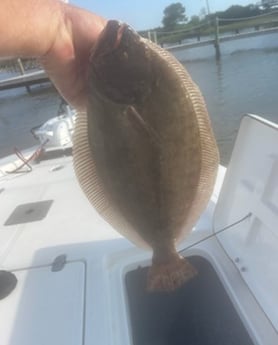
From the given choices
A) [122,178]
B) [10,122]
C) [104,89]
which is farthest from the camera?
[10,122]

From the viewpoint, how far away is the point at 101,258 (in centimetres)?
306

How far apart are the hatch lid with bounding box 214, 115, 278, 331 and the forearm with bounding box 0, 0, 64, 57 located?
4.68ft

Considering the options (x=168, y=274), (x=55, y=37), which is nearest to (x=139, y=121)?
(x=55, y=37)

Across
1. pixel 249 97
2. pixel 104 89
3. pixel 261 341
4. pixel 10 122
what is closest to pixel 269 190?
pixel 261 341

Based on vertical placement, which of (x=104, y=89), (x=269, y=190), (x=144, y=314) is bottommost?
(x=144, y=314)

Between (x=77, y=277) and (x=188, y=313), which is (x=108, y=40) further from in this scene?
(x=188, y=313)

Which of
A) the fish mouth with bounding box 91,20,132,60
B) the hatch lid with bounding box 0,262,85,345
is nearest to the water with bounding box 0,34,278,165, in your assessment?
the hatch lid with bounding box 0,262,85,345

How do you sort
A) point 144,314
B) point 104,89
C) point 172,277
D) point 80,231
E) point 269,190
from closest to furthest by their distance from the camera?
1. point 104,89
2. point 172,277
3. point 269,190
4. point 144,314
5. point 80,231

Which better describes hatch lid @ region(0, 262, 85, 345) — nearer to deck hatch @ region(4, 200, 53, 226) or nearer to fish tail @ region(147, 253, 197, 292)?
fish tail @ region(147, 253, 197, 292)

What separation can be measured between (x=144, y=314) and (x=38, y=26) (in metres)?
2.12

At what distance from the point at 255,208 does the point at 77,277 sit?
1.26 meters

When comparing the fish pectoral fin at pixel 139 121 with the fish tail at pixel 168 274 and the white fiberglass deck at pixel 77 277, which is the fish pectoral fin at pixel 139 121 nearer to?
the fish tail at pixel 168 274

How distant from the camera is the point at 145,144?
163 centimetres

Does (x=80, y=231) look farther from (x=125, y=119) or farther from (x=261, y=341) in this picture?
(x=125, y=119)
